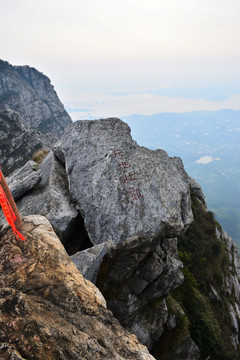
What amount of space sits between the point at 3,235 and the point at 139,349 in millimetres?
5466

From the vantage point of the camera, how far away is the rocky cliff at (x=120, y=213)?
42.4ft

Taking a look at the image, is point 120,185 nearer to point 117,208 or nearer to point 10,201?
point 117,208

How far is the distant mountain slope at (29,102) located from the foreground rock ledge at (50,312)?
391 ft

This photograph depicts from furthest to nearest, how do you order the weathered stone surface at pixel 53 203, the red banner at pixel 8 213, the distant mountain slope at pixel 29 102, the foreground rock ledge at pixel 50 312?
1. the distant mountain slope at pixel 29 102
2. the weathered stone surface at pixel 53 203
3. the red banner at pixel 8 213
4. the foreground rock ledge at pixel 50 312

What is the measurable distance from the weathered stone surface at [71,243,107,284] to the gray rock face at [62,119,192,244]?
91cm

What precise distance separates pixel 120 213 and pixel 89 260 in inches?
127

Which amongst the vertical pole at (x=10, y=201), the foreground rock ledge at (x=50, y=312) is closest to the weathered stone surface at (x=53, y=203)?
the vertical pole at (x=10, y=201)

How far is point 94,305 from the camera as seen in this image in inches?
241

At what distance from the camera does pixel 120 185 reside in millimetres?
13766

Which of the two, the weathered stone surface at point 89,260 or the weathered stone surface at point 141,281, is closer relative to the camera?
the weathered stone surface at point 89,260

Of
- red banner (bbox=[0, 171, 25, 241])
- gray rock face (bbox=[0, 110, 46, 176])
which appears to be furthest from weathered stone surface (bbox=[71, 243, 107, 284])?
gray rock face (bbox=[0, 110, 46, 176])

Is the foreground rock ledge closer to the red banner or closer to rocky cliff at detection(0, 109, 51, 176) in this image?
the red banner

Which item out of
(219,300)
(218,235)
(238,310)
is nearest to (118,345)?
(219,300)

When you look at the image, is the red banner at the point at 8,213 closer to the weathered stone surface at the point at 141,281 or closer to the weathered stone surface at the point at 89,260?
the weathered stone surface at the point at 89,260
